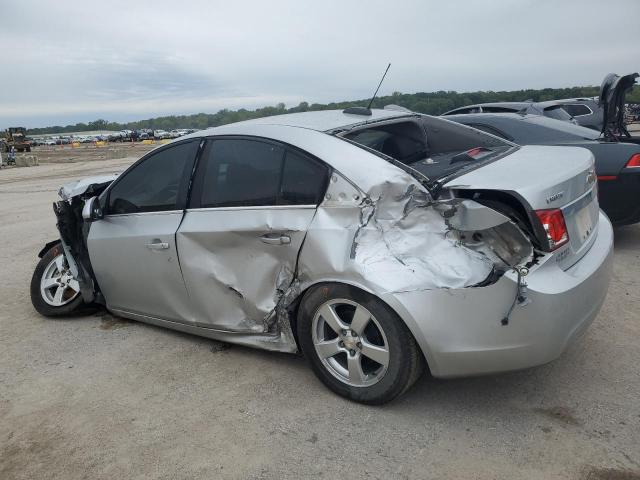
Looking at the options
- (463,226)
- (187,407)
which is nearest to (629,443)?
(463,226)

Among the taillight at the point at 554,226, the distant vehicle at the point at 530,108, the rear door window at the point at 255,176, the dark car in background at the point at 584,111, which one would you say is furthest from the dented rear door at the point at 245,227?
the dark car in background at the point at 584,111

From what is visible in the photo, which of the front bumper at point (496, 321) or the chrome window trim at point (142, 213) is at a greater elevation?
the chrome window trim at point (142, 213)

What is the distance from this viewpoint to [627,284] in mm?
Result: 4414

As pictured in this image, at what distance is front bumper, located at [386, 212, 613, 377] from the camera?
2.43 metres

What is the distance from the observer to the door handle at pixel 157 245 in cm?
350

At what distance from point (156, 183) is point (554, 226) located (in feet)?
8.49

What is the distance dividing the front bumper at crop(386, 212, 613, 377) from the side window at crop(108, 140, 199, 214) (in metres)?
1.79

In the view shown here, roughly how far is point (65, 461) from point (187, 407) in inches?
26.0

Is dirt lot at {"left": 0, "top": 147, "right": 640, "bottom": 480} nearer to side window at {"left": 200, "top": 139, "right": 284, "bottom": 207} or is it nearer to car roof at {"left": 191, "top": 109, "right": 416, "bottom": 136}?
side window at {"left": 200, "top": 139, "right": 284, "bottom": 207}

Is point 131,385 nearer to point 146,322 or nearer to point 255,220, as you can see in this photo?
point 146,322

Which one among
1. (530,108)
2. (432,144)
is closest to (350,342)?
(432,144)

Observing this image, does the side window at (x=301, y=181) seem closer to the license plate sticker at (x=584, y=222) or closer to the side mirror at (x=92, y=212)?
the license plate sticker at (x=584, y=222)

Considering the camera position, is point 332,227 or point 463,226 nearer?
point 463,226

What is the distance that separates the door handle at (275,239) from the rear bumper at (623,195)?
11.5 ft
